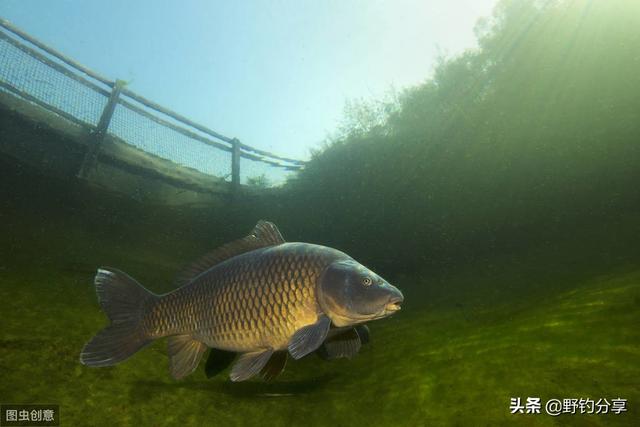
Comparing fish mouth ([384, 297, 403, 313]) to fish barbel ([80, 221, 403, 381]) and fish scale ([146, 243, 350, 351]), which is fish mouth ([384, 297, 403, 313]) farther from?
fish scale ([146, 243, 350, 351])

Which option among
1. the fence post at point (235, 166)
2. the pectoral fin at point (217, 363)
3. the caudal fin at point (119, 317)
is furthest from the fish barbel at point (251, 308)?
the fence post at point (235, 166)

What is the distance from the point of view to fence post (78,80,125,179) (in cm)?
1059

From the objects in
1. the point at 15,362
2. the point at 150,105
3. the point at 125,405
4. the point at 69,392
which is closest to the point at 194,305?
the point at 125,405

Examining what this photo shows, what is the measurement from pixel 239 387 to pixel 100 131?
10638mm

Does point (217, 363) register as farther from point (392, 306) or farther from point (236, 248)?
point (392, 306)

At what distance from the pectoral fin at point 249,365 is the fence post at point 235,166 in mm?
12326

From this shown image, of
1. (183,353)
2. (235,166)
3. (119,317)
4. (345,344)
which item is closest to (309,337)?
(345,344)

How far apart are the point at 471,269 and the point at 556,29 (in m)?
11.2

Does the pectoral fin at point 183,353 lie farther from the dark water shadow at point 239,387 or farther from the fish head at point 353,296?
the fish head at point 353,296

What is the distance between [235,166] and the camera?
14273mm

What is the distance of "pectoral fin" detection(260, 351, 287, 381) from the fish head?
2.12 feet

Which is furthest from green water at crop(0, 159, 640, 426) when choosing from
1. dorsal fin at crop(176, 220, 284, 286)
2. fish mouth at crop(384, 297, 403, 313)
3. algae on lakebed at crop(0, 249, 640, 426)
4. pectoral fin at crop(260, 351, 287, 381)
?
dorsal fin at crop(176, 220, 284, 286)

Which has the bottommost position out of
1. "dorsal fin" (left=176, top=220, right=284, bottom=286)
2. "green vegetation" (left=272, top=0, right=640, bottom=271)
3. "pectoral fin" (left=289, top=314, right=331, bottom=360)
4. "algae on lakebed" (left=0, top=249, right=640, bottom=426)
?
"algae on lakebed" (left=0, top=249, right=640, bottom=426)

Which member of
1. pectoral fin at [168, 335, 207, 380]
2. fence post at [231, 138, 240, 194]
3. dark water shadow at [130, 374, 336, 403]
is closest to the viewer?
pectoral fin at [168, 335, 207, 380]
